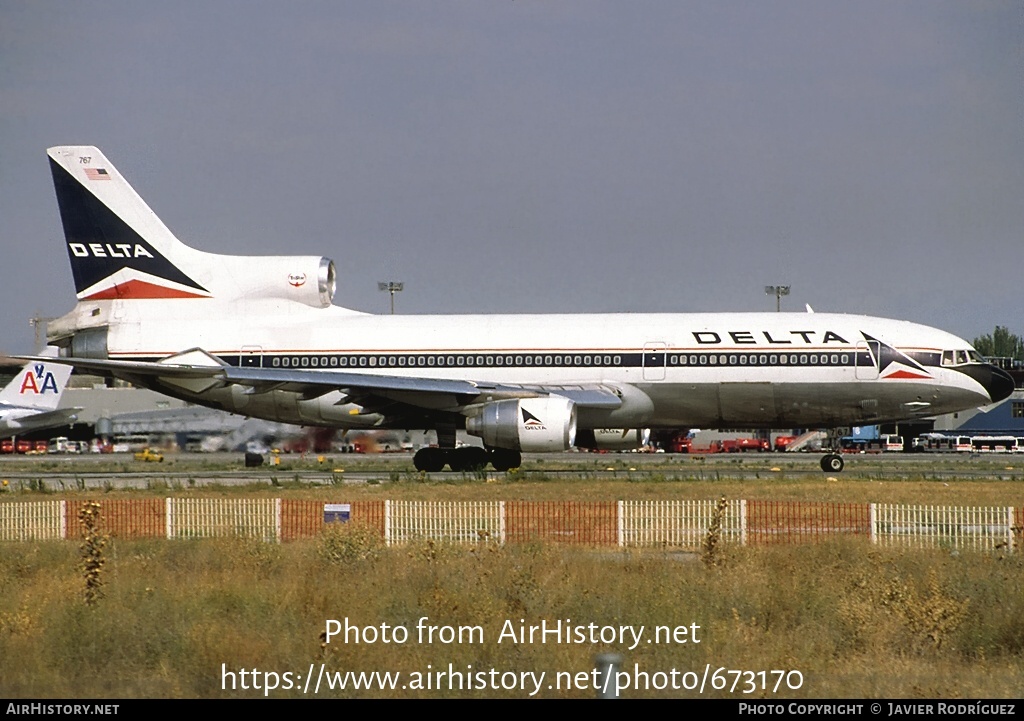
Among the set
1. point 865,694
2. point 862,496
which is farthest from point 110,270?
point 865,694

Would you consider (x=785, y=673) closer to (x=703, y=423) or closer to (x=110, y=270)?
(x=703, y=423)

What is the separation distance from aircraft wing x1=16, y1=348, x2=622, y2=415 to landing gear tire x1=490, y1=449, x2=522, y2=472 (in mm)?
2412

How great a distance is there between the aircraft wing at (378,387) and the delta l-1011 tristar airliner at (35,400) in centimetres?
2228

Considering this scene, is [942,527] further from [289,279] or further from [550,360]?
[289,279]

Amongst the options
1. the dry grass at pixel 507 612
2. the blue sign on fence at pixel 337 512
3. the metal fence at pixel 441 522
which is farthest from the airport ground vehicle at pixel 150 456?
the dry grass at pixel 507 612

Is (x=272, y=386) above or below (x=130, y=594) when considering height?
above

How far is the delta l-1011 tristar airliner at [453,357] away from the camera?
34.8 m

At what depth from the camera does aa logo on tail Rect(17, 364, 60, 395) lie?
5788 cm

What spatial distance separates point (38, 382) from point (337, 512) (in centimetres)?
4307

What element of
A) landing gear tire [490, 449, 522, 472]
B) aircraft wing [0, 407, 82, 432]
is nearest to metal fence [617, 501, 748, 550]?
landing gear tire [490, 449, 522, 472]

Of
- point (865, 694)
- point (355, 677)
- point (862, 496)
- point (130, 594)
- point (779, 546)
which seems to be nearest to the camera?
point (865, 694)

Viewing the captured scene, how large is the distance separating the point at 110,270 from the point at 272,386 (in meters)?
7.88

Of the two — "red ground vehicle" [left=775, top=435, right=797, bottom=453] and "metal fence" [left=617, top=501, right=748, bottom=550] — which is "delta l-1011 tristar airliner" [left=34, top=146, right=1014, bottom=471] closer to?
"metal fence" [left=617, top=501, right=748, bottom=550]

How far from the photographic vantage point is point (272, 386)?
113 ft
